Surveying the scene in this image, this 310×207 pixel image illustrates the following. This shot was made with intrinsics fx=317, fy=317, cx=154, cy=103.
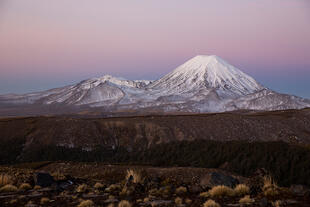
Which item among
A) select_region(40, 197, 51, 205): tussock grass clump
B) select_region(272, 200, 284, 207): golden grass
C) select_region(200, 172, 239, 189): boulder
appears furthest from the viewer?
select_region(200, 172, 239, 189): boulder

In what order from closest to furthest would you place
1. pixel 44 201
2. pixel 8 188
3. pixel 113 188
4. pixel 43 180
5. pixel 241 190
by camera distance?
pixel 44 201 → pixel 241 190 → pixel 8 188 → pixel 113 188 → pixel 43 180

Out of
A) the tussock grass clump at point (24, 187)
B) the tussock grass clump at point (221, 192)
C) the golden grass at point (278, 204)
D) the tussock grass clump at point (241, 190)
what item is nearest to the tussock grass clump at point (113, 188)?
the tussock grass clump at point (24, 187)

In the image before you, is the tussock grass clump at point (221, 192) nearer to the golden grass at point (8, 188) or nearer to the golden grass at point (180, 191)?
the golden grass at point (180, 191)

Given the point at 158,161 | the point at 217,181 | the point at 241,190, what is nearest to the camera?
the point at 241,190

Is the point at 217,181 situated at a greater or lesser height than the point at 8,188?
lesser

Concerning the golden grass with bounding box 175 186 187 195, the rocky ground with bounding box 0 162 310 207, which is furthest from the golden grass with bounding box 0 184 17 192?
the golden grass with bounding box 175 186 187 195

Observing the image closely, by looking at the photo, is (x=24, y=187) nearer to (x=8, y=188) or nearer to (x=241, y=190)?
(x=8, y=188)

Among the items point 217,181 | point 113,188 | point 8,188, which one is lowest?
point 113,188

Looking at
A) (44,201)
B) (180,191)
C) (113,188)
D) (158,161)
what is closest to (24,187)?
(44,201)

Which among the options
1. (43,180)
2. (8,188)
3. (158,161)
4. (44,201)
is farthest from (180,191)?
(158,161)

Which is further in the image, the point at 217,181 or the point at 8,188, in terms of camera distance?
the point at 8,188

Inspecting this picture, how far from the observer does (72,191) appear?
1120 centimetres

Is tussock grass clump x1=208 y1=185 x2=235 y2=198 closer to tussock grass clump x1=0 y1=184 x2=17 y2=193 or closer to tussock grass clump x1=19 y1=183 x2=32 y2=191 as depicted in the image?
tussock grass clump x1=19 y1=183 x2=32 y2=191

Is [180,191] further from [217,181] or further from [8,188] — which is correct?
[8,188]
